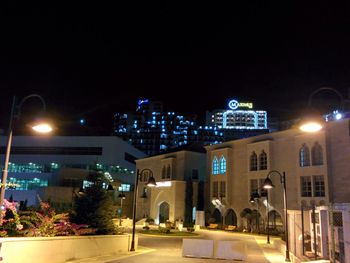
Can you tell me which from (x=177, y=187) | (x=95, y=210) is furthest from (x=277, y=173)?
(x=95, y=210)

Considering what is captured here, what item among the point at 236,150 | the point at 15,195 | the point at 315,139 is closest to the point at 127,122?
the point at 15,195

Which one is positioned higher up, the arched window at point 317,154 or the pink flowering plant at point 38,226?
the arched window at point 317,154

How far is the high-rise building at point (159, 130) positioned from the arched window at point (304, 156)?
126410 mm

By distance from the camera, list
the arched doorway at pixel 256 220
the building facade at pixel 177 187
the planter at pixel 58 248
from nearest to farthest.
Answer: the planter at pixel 58 248, the arched doorway at pixel 256 220, the building facade at pixel 177 187

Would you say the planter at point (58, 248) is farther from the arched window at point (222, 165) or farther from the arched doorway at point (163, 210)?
the arched doorway at point (163, 210)

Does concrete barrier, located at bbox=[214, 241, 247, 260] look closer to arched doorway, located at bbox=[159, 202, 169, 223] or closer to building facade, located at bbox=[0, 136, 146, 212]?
arched doorway, located at bbox=[159, 202, 169, 223]

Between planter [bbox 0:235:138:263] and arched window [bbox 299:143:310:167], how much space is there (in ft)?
90.3

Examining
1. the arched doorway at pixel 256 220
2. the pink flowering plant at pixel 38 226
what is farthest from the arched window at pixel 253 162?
the pink flowering plant at pixel 38 226

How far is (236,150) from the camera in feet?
175

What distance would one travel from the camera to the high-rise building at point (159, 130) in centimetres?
17238

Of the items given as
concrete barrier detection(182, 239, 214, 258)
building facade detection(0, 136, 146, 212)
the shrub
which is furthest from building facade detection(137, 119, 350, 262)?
building facade detection(0, 136, 146, 212)

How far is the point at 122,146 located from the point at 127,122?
8886 cm

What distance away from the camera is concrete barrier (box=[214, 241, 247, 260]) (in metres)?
19.8

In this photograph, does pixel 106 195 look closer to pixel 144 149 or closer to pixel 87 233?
pixel 87 233
